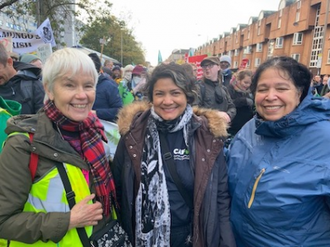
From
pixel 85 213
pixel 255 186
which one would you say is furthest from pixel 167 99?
pixel 85 213

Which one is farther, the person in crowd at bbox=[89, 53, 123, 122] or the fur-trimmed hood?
the person in crowd at bbox=[89, 53, 123, 122]

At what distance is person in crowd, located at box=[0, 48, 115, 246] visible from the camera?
136 centimetres

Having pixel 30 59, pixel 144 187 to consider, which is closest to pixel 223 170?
pixel 144 187

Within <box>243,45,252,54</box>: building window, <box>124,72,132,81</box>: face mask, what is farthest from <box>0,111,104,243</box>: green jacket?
<box>243,45,252,54</box>: building window

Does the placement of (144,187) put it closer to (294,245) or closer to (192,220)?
(192,220)

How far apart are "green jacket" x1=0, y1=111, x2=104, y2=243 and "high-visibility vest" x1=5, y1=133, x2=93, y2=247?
32 millimetres

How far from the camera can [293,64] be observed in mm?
1698

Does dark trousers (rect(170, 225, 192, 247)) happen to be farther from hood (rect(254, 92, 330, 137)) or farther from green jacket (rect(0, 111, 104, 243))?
hood (rect(254, 92, 330, 137))

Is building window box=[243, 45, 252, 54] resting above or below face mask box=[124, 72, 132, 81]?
above

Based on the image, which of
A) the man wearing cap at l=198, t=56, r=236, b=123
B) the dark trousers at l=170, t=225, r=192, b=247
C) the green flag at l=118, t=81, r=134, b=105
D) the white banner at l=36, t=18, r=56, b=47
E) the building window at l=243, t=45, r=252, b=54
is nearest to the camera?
the dark trousers at l=170, t=225, r=192, b=247

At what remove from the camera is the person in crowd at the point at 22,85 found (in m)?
2.73

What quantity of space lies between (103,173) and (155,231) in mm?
664

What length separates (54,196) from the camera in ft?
4.62

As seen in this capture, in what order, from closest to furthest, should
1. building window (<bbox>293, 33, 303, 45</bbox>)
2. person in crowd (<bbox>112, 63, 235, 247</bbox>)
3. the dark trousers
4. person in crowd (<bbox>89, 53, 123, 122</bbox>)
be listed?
person in crowd (<bbox>112, 63, 235, 247</bbox>)
the dark trousers
person in crowd (<bbox>89, 53, 123, 122</bbox>)
building window (<bbox>293, 33, 303, 45</bbox>)
